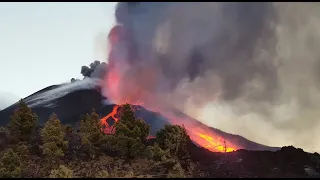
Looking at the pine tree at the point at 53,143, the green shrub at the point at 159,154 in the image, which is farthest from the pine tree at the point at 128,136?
the pine tree at the point at 53,143

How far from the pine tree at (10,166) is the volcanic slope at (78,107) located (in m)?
53.6

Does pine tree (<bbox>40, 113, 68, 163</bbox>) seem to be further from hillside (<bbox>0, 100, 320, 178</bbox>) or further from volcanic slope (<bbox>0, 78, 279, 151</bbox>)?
volcanic slope (<bbox>0, 78, 279, 151</bbox>)

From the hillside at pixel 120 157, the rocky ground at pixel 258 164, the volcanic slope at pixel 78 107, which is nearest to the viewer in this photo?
the hillside at pixel 120 157

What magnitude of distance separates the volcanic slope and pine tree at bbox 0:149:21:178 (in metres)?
53.6

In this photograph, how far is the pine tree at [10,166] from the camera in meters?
45.1

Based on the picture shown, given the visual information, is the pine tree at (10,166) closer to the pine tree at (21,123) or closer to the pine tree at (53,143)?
the pine tree at (53,143)

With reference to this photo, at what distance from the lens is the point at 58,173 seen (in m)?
36.1

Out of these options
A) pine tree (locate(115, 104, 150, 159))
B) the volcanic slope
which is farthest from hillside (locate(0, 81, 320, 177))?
the volcanic slope

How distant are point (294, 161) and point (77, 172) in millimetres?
33200

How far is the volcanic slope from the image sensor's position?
110 m

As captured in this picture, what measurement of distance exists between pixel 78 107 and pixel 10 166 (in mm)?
83937

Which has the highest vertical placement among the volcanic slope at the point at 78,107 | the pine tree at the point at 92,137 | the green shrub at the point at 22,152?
the volcanic slope at the point at 78,107

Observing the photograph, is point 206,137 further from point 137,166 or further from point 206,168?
point 137,166

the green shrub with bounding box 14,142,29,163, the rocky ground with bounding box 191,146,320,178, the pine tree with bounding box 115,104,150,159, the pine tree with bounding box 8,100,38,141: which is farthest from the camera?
the rocky ground with bounding box 191,146,320,178
